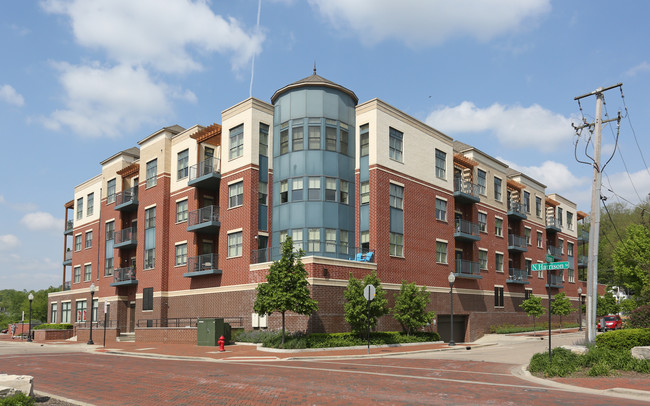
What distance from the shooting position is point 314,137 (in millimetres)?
36344

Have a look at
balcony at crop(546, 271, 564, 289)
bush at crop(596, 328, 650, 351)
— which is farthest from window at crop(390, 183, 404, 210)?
balcony at crop(546, 271, 564, 289)

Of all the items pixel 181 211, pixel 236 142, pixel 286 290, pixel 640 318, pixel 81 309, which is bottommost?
pixel 81 309

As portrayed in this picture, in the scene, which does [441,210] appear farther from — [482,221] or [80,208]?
[80,208]

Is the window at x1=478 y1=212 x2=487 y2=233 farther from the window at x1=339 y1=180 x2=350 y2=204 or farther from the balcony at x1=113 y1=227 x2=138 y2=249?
the balcony at x1=113 y1=227 x2=138 y2=249

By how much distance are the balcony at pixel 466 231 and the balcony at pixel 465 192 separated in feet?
6.08

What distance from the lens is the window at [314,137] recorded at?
36188 mm

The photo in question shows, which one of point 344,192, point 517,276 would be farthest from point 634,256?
point 344,192

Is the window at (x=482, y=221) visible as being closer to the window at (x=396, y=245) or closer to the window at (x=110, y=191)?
the window at (x=396, y=245)

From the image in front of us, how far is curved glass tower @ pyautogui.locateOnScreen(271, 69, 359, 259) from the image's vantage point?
35.2 meters

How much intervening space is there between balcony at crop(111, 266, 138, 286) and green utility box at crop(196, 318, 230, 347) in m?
15.6

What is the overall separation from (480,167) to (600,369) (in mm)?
33590

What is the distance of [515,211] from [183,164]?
30962 mm

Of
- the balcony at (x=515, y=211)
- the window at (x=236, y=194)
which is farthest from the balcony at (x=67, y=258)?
the balcony at (x=515, y=211)

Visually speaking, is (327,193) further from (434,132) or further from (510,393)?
(510,393)
